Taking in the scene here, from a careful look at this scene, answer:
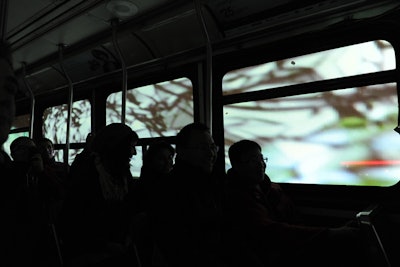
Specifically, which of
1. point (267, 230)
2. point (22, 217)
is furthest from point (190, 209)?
point (22, 217)

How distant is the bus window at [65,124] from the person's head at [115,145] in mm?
2393

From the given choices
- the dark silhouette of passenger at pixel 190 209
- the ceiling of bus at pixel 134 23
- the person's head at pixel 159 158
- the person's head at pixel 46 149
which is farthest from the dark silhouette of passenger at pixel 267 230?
the person's head at pixel 46 149

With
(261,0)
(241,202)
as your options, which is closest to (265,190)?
(241,202)

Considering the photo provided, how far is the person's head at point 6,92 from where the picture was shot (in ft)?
1.99

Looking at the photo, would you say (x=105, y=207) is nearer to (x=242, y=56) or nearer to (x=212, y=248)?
(x=212, y=248)

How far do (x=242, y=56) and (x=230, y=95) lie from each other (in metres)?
0.32

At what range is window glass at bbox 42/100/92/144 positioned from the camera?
4.12 m

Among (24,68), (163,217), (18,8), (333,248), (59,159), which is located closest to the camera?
(163,217)

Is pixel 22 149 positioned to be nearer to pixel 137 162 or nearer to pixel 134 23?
pixel 137 162

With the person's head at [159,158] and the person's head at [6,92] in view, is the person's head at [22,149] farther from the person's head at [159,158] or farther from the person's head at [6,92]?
the person's head at [6,92]

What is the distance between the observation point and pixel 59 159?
4566mm

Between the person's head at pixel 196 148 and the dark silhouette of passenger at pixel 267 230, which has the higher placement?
the person's head at pixel 196 148

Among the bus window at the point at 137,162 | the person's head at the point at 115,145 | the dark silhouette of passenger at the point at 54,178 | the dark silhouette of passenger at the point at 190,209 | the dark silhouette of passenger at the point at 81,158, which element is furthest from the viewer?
the bus window at the point at 137,162

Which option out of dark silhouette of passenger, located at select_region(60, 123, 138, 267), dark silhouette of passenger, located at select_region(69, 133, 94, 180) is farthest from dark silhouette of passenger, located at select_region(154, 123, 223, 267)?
dark silhouette of passenger, located at select_region(69, 133, 94, 180)
